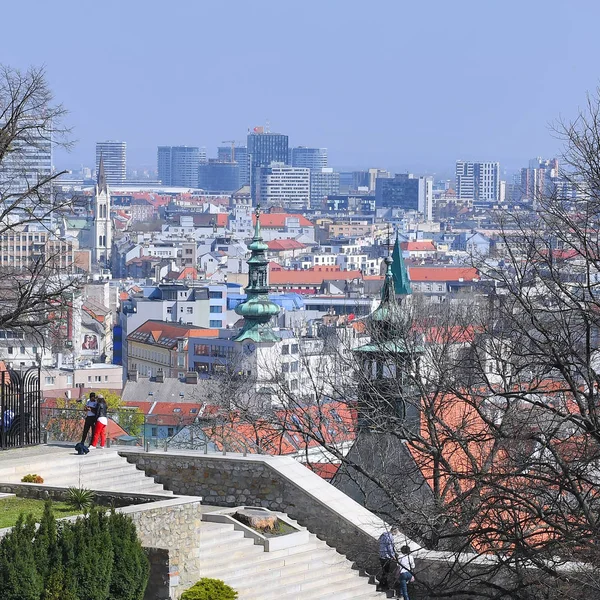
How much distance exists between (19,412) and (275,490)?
2.98 meters

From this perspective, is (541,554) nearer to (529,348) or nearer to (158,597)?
(529,348)

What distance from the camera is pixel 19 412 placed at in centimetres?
1869

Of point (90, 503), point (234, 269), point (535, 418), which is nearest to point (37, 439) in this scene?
point (90, 503)

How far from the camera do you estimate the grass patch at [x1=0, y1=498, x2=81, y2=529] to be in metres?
15.1

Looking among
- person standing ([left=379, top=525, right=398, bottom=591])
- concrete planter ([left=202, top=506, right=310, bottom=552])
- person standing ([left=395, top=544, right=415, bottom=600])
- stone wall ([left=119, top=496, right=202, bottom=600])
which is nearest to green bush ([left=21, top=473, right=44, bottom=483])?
concrete planter ([left=202, top=506, right=310, bottom=552])

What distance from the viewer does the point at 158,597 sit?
48.6 feet

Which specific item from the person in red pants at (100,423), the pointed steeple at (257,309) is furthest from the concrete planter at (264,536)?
the pointed steeple at (257,309)

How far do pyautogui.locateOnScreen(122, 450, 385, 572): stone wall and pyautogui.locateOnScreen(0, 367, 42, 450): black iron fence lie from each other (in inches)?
51.3

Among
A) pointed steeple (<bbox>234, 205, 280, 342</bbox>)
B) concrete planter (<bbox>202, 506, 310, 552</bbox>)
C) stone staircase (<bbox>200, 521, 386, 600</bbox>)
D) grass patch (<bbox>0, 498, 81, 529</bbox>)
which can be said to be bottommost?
pointed steeple (<bbox>234, 205, 280, 342</bbox>)

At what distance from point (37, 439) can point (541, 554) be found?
7864 millimetres

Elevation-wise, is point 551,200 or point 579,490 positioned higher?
point 551,200

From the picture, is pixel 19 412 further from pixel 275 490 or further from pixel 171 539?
pixel 171 539

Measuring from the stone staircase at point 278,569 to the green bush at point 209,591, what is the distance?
32 centimetres

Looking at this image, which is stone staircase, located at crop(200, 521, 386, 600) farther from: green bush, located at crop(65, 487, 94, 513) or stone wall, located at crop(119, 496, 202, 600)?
green bush, located at crop(65, 487, 94, 513)
